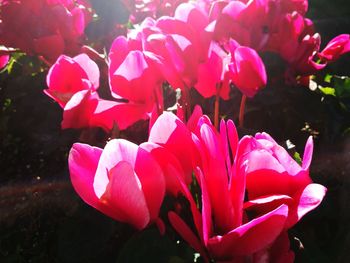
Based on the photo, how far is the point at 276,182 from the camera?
51cm

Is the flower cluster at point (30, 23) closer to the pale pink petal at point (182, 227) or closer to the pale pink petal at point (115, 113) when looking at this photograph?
the pale pink petal at point (115, 113)

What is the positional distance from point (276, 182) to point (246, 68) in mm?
286

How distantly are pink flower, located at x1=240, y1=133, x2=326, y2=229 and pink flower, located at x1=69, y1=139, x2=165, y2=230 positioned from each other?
0.10 meters

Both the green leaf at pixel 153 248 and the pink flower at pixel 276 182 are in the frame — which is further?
the green leaf at pixel 153 248

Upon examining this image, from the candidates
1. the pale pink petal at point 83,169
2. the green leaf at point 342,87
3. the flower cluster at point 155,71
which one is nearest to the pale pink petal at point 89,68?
the flower cluster at point 155,71

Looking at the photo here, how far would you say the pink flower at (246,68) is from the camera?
74cm

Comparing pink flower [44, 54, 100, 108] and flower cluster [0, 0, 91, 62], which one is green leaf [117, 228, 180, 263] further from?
flower cluster [0, 0, 91, 62]

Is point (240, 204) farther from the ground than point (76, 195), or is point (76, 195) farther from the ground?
point (240, 204)

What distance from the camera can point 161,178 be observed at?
0.51 m

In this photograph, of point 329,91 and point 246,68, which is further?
point 329,91

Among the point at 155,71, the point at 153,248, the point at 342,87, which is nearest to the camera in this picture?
the point at 153,248

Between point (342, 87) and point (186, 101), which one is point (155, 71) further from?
point (342, 87)

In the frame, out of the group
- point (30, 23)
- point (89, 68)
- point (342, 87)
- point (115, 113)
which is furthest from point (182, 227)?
point (30, 23)

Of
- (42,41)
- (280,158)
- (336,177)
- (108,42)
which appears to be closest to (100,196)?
(280,158)
